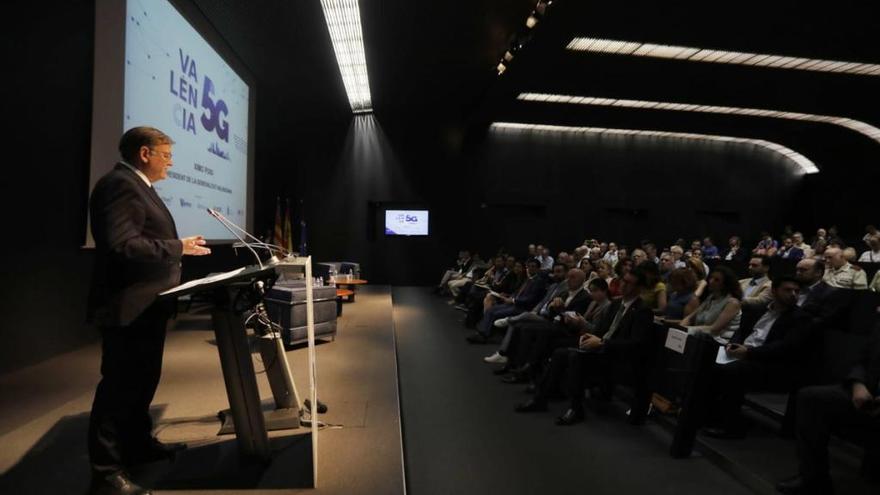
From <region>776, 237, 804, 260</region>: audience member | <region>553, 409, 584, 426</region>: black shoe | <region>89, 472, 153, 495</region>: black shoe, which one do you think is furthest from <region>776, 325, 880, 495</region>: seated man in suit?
<region>776, 237, 804, 260</region>: audience member

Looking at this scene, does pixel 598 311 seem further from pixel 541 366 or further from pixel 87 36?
pixel 87 36

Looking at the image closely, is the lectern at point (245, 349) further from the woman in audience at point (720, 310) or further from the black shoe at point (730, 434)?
the woman in audience at point (720, 310)

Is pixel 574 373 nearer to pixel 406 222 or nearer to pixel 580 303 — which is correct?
pixel 580 303

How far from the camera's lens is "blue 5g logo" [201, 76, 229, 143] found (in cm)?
441

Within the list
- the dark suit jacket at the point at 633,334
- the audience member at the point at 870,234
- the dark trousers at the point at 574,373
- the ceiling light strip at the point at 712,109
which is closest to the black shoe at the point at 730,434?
the dark suit jacket at the point at 633,334

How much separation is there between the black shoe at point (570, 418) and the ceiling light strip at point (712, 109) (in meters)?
7.52

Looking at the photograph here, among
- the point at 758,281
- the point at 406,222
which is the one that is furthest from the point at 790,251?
the point at 406,222

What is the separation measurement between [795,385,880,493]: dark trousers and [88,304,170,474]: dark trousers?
101 inches

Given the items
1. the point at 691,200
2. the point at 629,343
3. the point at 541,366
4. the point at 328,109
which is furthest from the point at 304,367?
the point at 691,200

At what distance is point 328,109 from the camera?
9.61m

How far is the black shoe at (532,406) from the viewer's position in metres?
3.16

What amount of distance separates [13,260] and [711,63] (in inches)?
339

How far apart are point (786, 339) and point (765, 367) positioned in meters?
0.19

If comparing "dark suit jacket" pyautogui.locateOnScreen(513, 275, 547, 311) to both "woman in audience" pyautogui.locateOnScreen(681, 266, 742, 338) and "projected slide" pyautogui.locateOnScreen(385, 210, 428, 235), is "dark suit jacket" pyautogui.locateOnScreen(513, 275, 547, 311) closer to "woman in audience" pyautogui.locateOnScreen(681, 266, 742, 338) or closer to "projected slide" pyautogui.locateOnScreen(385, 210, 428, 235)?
"woman in audience" pyautogui.locateOnScreen(681, 266, 742, 338)
